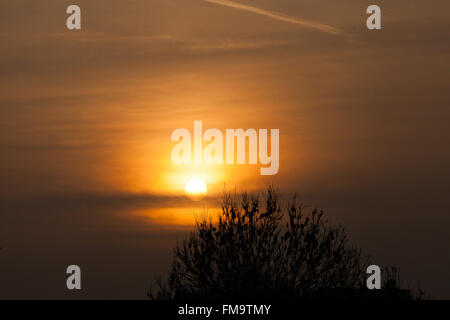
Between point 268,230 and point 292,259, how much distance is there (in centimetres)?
160

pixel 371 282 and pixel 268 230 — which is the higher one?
pixel 268 230
